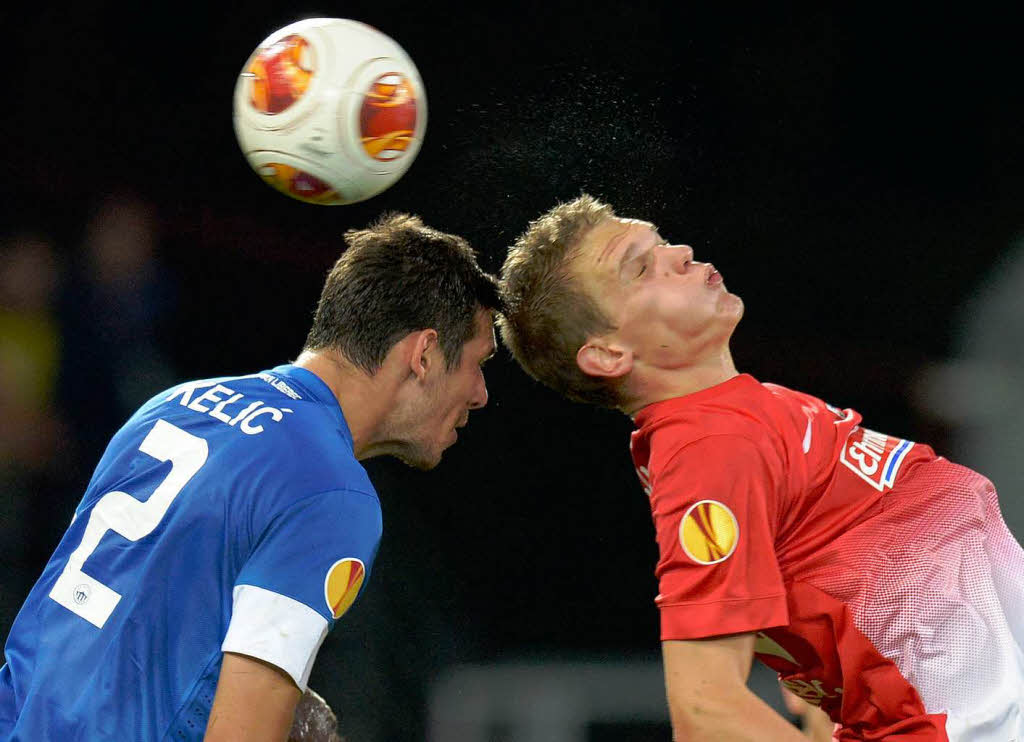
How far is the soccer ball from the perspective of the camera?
2.66 metres

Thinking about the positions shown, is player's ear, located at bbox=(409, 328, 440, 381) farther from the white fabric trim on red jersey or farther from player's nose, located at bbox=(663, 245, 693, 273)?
the white fabric trim on red jersey

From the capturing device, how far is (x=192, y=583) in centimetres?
200

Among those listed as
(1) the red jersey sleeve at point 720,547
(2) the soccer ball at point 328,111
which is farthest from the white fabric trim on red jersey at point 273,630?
(2) the soccer ball at point 328,111

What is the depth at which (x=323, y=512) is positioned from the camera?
78.0 inches

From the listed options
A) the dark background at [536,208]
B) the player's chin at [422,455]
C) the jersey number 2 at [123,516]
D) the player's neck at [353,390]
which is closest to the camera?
the jersey number 2 at [123,516]

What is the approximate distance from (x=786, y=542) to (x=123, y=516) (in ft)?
3.66

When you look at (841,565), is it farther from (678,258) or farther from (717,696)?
(678,258)

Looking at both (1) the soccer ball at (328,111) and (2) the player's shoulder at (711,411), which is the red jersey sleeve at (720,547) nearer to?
(2) the player's shoulder at (711,411)

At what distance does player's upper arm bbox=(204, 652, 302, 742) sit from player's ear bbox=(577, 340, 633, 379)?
31.1 inches

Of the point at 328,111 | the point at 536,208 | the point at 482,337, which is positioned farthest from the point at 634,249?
the point at 536,208

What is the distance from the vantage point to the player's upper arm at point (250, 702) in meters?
1.82

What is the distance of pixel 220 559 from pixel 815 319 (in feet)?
9.57

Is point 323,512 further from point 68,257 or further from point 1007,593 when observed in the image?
point 68,257

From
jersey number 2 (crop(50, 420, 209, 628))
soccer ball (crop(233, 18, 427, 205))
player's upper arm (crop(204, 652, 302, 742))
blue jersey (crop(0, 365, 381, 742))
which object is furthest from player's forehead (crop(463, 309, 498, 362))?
player's upper arm (crop(204, 652, 302, 742))
